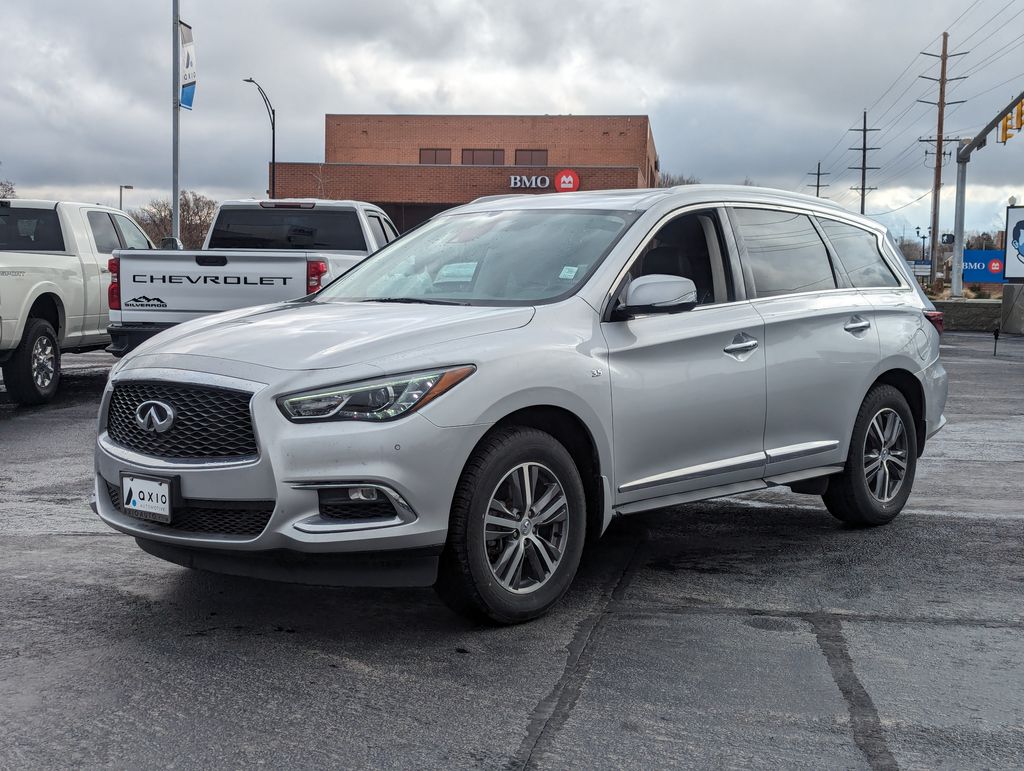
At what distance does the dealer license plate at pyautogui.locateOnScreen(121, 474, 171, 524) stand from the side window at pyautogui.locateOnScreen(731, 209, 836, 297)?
3075mm

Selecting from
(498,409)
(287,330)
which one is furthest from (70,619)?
(498,409)

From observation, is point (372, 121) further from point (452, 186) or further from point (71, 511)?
point (71, 511)

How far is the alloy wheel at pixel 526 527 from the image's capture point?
15.5 feet

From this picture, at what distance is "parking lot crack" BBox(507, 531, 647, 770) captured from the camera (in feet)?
11.8

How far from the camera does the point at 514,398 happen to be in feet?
15.3

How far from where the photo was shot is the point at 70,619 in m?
4.88

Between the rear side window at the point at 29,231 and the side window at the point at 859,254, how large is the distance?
31.2 feet

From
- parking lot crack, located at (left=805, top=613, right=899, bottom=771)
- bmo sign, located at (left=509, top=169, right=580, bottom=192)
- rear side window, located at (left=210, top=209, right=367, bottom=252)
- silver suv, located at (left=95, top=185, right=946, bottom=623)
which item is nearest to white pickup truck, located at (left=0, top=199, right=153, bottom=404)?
rear side window, located at (left=210, top=209, right=367, bottom=252)

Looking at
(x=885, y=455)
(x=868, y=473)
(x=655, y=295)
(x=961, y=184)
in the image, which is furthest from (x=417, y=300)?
(x=961, y=184)

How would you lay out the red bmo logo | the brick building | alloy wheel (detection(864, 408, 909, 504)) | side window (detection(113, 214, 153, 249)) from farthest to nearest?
the brick building → the red bmo logo → side window (detection(113, 214, 153, 249)) → alloy wheel (detection(864, 408, 909, 504))

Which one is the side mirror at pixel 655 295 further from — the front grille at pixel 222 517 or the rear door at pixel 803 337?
the front grille at pixel 222 517

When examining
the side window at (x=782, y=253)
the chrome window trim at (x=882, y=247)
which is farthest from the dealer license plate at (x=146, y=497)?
the chrome window trim at (x=882, y=247)

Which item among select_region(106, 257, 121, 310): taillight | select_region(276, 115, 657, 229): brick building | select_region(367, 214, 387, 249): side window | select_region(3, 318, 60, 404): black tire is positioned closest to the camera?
select_region(106, 257, 121, 310): taillight

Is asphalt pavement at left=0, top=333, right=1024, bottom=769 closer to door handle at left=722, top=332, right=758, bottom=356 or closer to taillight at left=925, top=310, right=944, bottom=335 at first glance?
door handle at left=722, top=332, right=758, bottom=356
